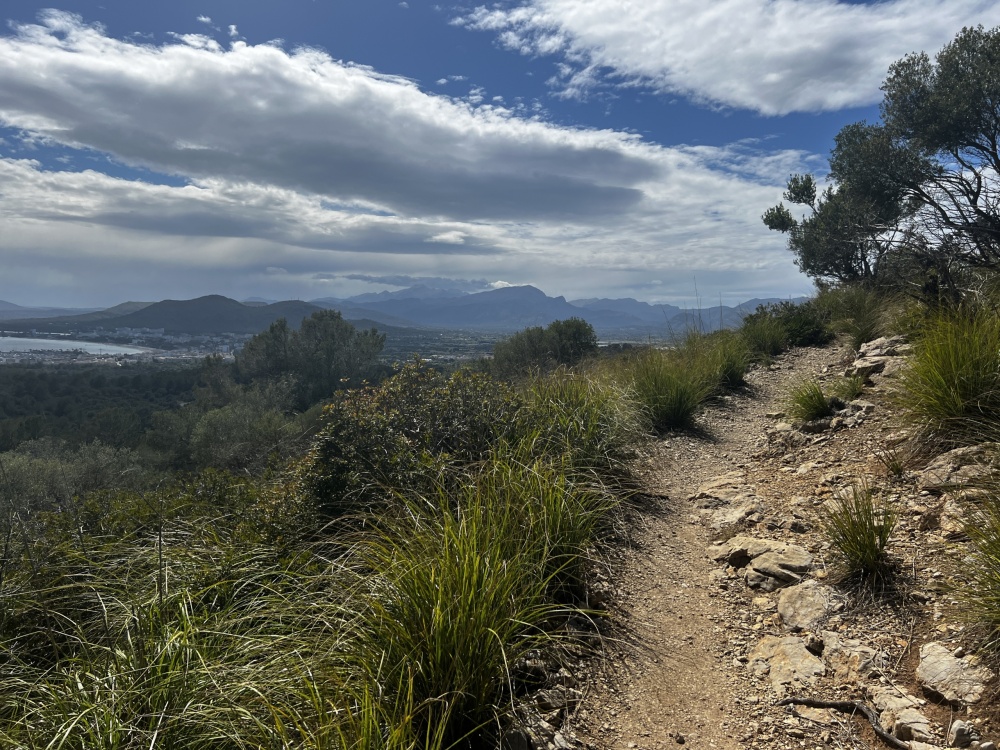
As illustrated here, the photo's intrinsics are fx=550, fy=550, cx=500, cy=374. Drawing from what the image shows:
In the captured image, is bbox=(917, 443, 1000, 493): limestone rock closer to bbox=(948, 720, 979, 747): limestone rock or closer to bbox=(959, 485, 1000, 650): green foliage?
bbox=(959, 485, 1000, 650): green foliage

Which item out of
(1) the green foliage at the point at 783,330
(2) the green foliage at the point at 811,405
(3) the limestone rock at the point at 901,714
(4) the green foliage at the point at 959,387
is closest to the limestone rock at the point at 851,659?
(3) the limestone rock at the point at 901,714

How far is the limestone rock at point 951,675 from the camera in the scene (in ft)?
7.01

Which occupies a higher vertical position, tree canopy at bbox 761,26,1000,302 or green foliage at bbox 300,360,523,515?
tree canopy at bbox 761,26,1000,302

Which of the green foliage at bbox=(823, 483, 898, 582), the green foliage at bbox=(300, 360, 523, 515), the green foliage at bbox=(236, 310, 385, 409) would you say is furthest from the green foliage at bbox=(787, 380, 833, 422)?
the green foliage at bbox=(236, 310, 385, 409)

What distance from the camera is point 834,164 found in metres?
20.4

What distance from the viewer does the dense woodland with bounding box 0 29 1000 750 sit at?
2156 mm

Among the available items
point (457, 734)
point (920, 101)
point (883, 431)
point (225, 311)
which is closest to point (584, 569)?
point (457, 734)

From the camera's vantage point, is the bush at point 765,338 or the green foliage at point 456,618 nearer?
the green foliage at point 456,618

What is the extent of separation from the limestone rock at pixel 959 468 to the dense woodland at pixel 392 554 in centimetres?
20

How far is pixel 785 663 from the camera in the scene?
272 centimetres

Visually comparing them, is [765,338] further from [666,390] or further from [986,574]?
[986,574]

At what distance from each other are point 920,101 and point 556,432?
18.3 m

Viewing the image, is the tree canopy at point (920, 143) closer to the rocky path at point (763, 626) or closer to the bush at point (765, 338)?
the bush at point (765, 338)

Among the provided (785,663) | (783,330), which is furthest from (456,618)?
(783,330)
